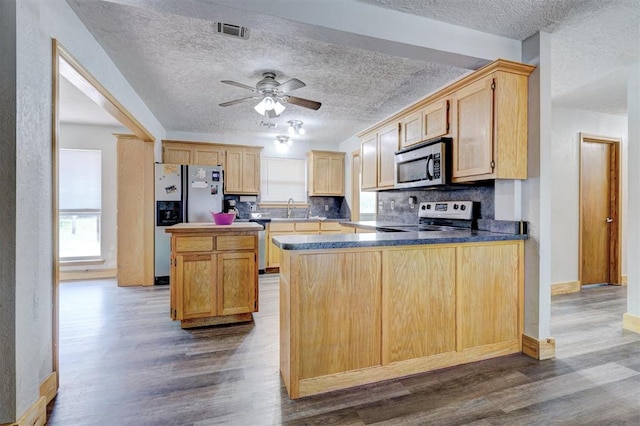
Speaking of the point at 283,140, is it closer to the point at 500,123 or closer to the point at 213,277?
the point at 213,277

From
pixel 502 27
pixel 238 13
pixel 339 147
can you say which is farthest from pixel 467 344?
pixel 339 147

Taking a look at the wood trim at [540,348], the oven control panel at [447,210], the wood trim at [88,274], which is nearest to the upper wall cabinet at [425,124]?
the oven control panel at [447,210]

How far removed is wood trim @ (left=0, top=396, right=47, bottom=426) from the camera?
1432mm

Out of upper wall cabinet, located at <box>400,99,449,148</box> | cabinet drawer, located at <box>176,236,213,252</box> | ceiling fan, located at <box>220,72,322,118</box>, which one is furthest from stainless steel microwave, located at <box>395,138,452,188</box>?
cabinet drawer, located at <box>176,236,213,252</box>

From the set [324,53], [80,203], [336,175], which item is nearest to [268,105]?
[324,53]

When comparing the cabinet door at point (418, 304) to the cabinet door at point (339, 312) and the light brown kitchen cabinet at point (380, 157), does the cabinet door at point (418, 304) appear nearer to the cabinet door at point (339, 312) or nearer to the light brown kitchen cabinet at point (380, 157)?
the cabinet door at point (339, 312)

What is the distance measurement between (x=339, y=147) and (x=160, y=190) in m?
3.50

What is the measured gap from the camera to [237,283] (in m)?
2.94

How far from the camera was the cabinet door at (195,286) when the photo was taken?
9.16 ft

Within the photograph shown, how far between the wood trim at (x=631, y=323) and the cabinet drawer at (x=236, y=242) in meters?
3.53

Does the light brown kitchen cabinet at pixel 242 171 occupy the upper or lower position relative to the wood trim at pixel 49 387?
upper

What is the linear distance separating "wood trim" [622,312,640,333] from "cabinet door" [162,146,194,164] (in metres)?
5.88

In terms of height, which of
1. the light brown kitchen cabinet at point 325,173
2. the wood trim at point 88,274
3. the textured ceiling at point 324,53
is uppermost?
the textured ceiling at point 324,53

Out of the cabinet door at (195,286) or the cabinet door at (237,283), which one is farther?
the cabinet door at (237,283)
